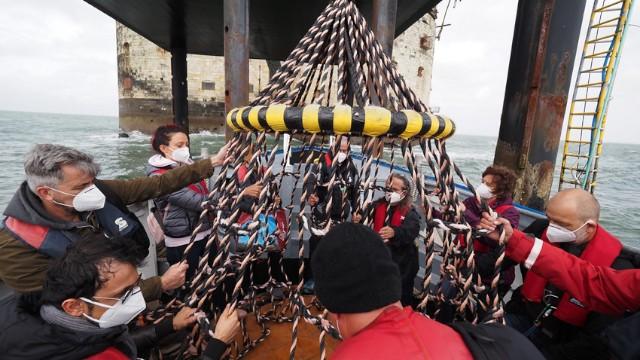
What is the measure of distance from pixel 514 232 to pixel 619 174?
30394mm

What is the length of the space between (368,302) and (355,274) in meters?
0.09

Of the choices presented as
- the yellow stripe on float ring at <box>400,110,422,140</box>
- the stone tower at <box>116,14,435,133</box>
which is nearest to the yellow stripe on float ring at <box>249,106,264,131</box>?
the yellow stripe on float ring at <box>400,110,422,140</box>

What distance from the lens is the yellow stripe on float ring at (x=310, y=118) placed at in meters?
1.11

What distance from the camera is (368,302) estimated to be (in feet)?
2.74

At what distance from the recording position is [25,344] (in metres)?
1.02

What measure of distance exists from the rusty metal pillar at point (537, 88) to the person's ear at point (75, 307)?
159 inches

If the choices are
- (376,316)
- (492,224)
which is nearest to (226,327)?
(376,316)

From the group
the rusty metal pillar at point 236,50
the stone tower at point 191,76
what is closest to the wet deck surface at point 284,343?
the rusty metal pillar at point 236,50

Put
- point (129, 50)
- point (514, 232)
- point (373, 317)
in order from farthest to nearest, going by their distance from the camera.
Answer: point (129, 50) < point (514, 232) < point (373, 317)

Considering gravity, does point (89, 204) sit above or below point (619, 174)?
above

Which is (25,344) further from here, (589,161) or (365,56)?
(589,161)

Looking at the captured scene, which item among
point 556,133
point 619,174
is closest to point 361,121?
point 556,133

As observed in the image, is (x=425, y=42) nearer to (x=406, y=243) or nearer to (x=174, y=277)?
(x=406, y=243)

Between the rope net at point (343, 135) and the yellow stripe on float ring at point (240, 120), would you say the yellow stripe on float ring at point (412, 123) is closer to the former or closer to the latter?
the rope net at point (343, 135)
